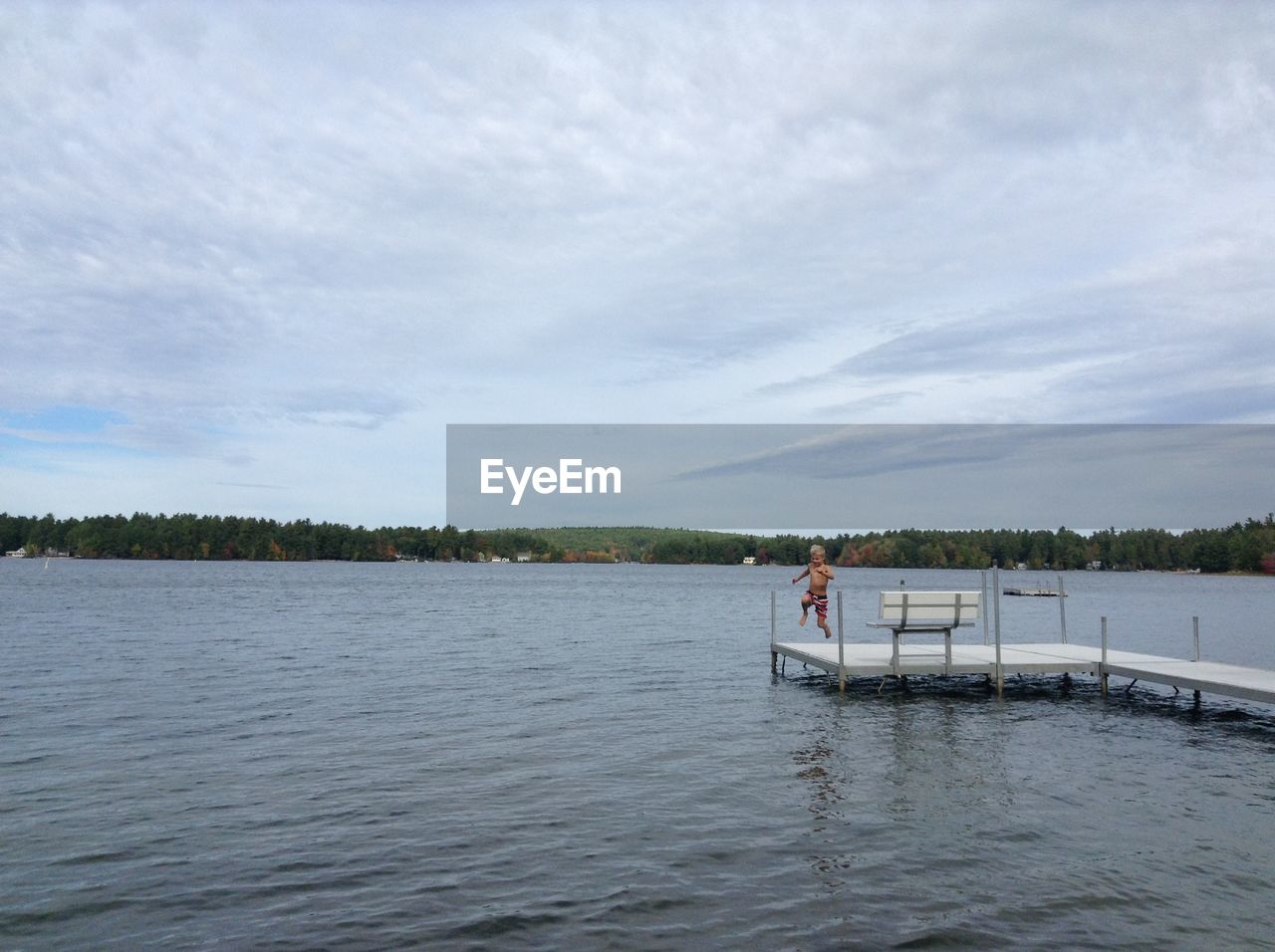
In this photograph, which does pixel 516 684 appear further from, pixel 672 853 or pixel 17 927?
pixel 17 927

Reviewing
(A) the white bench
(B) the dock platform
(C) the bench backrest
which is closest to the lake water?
(B) the dock platform

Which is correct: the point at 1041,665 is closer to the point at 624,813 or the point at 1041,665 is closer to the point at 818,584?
the point at 818,584

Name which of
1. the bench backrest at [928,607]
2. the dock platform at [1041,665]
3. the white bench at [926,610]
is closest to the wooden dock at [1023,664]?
the dock platform at [1041,665]

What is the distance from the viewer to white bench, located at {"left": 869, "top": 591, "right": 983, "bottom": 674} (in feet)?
70.8

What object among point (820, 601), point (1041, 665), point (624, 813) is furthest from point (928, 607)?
point (624, 813)

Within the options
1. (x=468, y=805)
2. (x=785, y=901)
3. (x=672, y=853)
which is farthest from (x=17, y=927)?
(x=785, y=901)

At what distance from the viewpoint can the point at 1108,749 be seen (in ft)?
56.1

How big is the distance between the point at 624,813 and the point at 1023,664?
46.5 feet

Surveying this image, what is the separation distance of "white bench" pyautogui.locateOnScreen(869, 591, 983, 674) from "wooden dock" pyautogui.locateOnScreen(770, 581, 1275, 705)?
0.63 m

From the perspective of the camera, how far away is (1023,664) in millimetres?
22625

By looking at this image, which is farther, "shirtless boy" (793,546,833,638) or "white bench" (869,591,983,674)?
"shirtless boy" (793,546,833,638)

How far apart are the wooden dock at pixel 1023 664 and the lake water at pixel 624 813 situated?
2.81 ft

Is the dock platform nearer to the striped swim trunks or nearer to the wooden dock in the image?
the wooden dock

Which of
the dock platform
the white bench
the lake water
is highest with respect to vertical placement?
the white bench
